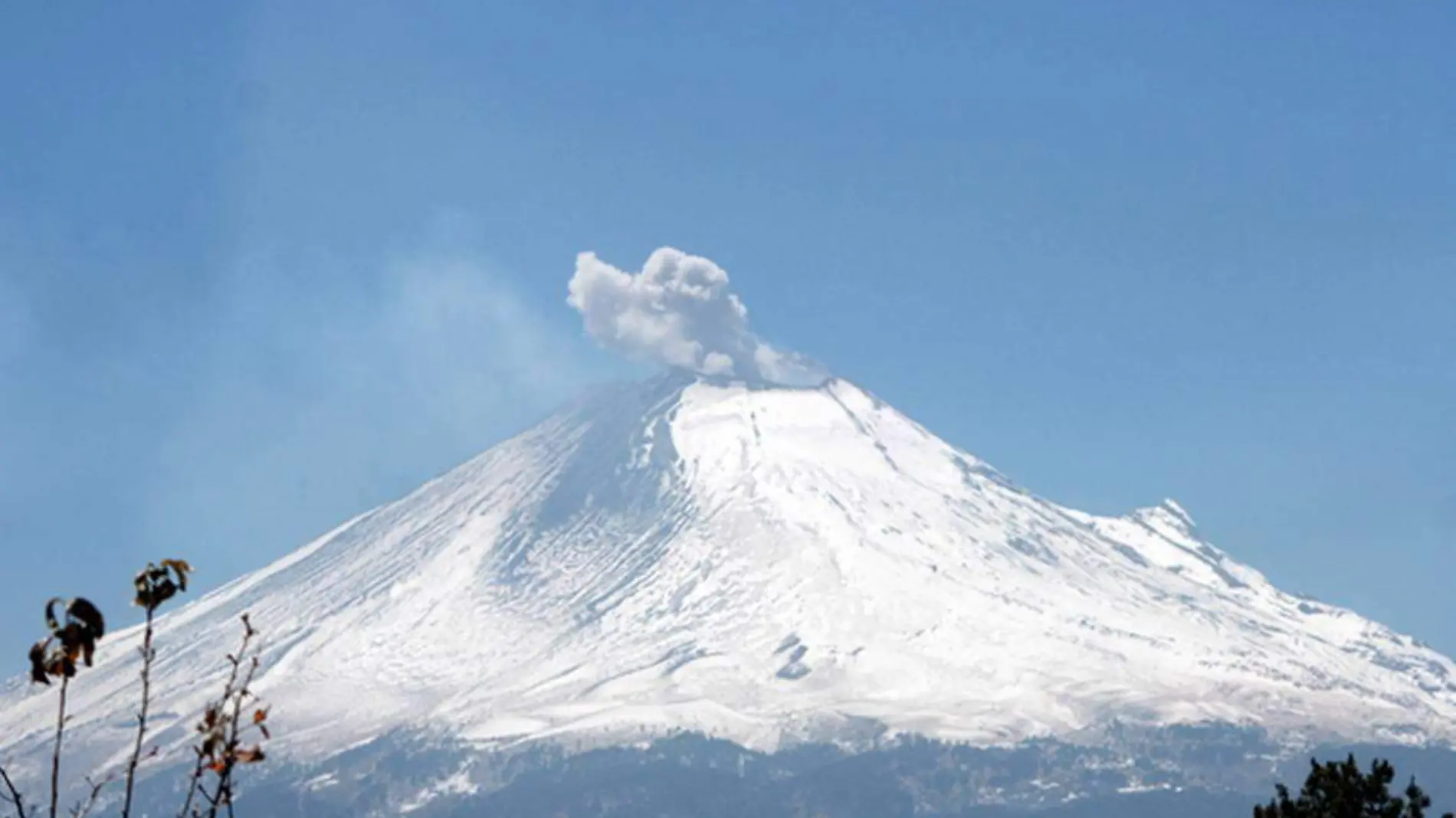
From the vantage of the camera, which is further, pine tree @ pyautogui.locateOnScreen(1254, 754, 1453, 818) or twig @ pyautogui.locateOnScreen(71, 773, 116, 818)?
pine tree @ pyautogui.locateOnScreen(1254, 754, 1453, 818)

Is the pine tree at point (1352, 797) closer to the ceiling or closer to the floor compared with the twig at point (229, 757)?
closer to the ceiling

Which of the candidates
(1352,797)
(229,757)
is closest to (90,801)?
(229,757)

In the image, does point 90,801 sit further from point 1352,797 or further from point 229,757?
point 1352,797

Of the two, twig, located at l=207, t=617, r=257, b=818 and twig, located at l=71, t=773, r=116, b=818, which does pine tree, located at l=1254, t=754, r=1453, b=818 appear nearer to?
twig, located at l=71, t=773, r=116, b=818

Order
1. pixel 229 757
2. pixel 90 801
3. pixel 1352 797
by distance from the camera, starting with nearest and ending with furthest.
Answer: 1. pixel 229 757
2. pixel 90 801
3. pixel 1352 797

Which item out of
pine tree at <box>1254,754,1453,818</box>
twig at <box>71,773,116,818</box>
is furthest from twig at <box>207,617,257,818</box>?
pine tree at <box>1254,754,1453,818</box>

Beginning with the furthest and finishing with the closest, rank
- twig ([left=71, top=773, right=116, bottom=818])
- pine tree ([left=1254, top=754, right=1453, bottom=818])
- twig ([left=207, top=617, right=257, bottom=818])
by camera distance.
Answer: pine tree ([left=1254, top=754, right=1453, bottom=818])
twig ([left=71, top=773, right=116, bottom=818])
twig ([left=207, top=617, right=257, bottom=818])

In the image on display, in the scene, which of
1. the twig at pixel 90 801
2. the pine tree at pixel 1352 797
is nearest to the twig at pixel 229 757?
the twig at pixel 90 801

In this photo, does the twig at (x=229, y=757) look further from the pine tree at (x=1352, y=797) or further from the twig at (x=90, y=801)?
the pine tree at (x=1352, y=797)

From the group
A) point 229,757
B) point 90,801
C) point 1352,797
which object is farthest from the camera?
point 1352,797

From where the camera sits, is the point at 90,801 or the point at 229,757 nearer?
the point at 229,757

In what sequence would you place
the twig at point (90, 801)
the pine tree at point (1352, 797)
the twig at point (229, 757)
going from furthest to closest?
1. the pine tree at point (1352, 797)
2. the twig at point (90, 801)
3. the twig at point (229, 757)

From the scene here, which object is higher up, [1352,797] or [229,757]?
[1352,797]
